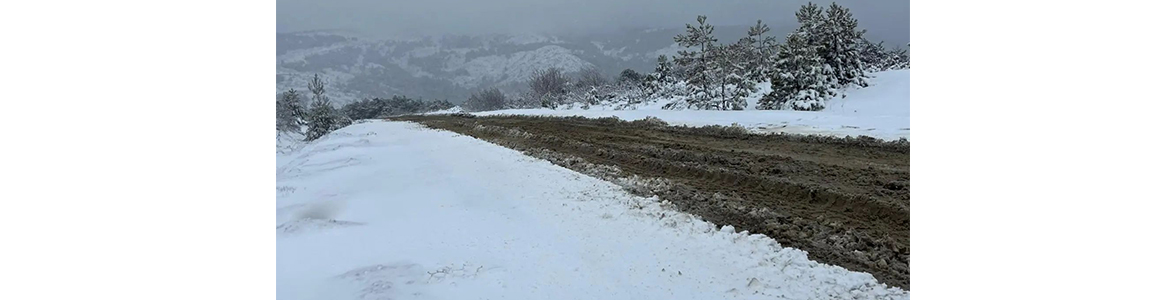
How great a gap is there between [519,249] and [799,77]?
2229cm

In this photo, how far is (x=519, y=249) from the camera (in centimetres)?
507

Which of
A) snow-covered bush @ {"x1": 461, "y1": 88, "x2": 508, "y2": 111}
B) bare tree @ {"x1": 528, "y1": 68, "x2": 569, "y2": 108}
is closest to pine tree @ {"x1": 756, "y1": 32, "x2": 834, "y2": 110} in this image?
bare tree @ {"x1": 528, "y1": 68, "x2": 569, "y2": 108}

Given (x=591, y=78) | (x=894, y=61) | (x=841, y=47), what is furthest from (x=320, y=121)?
(x=591, y=78)

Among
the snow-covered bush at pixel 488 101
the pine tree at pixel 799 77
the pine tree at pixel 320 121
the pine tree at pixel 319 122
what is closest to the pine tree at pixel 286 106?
the pine tree at pixel 320 121

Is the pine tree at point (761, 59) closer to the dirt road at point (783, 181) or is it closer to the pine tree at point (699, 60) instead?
the pine tree at point (699, 60)

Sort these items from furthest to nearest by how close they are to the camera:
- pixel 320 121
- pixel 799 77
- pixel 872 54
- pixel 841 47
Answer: pixel 872 54 → pixel 841 47 → pixel 799 77 → pixel 320 121

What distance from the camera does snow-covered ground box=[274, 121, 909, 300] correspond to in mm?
4137

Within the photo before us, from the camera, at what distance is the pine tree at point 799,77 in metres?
24.7

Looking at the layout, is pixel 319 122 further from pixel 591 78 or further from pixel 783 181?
pixel 591 78

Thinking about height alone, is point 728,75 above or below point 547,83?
below

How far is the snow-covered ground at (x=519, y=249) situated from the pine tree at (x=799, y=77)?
18.8m

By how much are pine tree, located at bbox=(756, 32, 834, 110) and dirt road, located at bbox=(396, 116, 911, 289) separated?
1268 cm
